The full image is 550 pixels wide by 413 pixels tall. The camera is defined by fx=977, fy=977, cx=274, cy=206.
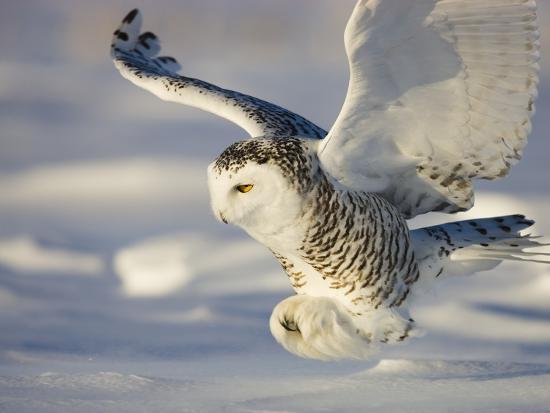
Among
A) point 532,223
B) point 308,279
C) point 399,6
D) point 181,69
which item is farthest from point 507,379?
point 399,6

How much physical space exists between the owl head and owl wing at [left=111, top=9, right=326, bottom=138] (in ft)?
2.05

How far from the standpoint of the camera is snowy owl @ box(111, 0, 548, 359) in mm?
4305

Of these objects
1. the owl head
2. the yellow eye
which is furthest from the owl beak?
the yellow eye

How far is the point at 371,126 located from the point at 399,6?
0.72 metres

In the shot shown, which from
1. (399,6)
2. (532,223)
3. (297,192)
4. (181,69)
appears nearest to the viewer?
(399,6)

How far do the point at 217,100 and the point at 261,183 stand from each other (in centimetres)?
124

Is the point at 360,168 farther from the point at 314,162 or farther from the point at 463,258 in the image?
the point at 463,258

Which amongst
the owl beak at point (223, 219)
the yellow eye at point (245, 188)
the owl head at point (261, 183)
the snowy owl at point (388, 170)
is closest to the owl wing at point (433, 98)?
the snowy owl at point (388, 170)

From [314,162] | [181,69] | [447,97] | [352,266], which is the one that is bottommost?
[352,266]

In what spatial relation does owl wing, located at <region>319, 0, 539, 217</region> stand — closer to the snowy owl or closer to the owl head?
the snowy owl

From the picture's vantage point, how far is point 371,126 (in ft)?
15.3

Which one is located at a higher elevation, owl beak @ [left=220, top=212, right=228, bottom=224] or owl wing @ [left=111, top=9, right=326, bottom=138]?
owl wing @ [left=111, top=9, right=326, bottom=138]

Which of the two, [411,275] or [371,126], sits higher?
[371,126]

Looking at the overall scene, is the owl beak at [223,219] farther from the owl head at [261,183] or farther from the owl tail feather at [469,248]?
the owl tail feather at [469,248]
